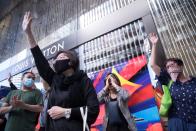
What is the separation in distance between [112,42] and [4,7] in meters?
5.48

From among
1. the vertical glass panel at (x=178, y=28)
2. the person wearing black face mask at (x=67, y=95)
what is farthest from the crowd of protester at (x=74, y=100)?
the vertical glass panel at (x=178, y=28)

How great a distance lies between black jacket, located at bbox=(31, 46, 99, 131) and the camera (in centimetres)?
135

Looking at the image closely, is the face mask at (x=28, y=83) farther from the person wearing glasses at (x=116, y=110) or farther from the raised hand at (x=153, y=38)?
the raised hand at (x=153, y=38)

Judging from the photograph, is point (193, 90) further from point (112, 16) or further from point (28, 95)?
point (112, 16)

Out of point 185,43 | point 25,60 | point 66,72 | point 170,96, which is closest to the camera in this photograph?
point 66,72

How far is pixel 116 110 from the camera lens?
2.60m

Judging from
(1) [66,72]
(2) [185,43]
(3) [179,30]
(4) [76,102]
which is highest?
(3) [179,30]

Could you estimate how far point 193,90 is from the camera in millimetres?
2051

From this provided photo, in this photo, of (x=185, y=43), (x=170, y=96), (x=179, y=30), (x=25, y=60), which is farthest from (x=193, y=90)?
(x=25, y=60)

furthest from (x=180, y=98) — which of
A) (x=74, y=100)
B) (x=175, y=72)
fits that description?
(x=74, y=100)

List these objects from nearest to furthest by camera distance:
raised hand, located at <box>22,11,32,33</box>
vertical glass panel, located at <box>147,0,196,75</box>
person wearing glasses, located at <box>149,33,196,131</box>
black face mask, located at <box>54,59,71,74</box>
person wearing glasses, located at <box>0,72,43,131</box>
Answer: black face mask, located at <box>54,59,71,74</box>, raised hand, located at <box>22,11,32,33</box>, person wearing glasses, located at <box>149,33,196,131</box>, person wearing glasses, located at <box>0,72,43,131</box>, vertical glass panel, located at <box>147,0,196,75</box>

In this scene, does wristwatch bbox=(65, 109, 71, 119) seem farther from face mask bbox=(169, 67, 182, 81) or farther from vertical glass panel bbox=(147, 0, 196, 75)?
vertical glass panel bbox=(147, 0, 196, 75)

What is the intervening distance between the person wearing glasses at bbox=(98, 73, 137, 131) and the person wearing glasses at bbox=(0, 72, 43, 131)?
81 centimetres

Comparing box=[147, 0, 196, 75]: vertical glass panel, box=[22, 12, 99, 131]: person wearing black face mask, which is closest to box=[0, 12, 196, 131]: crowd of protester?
box=[22, 12, 99, 131]: person wearing black face mask
